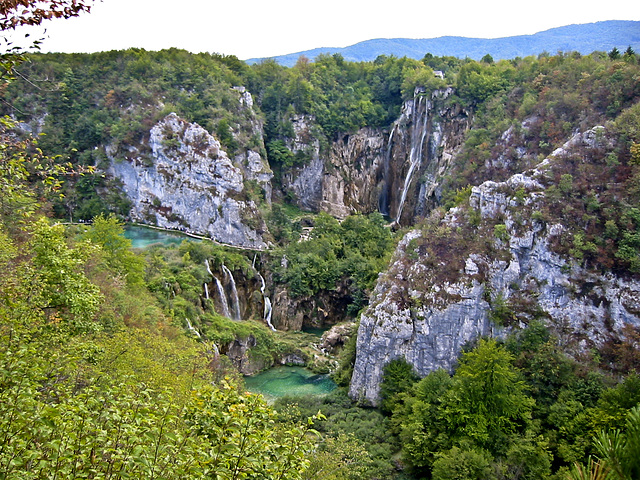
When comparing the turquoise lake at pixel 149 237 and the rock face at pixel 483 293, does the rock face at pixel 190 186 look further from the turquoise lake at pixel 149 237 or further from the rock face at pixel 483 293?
the rock face at pixel 483 293

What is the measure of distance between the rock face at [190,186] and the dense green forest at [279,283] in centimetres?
195

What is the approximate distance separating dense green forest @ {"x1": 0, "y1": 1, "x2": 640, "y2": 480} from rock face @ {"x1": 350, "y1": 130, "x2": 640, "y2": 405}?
2.23 ft

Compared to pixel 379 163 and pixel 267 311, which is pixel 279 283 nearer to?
pixel 267 311

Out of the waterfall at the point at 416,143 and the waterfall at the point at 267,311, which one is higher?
the waterfall at the point at 416,143

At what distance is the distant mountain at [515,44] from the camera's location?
92250mm

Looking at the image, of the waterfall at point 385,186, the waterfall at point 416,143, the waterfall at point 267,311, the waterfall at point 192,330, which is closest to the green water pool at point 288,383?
the waterfall at point 192,330

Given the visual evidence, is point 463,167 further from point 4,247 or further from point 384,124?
point 4,247

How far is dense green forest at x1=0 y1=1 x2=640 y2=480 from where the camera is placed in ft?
19.4

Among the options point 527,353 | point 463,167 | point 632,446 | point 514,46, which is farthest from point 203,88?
point 514,46

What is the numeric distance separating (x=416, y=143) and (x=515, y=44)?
98.3m

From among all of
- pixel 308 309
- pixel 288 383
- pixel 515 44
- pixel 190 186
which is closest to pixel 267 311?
Answer: pixel 308 309

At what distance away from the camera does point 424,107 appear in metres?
53.5

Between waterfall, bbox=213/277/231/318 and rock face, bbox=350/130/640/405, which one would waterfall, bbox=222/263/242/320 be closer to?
waterfall, bbox=213/277/231/318

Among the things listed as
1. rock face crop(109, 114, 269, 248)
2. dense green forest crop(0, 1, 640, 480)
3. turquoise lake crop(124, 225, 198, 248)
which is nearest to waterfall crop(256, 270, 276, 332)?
dense green forest crop(0, 1, 640, 480)
